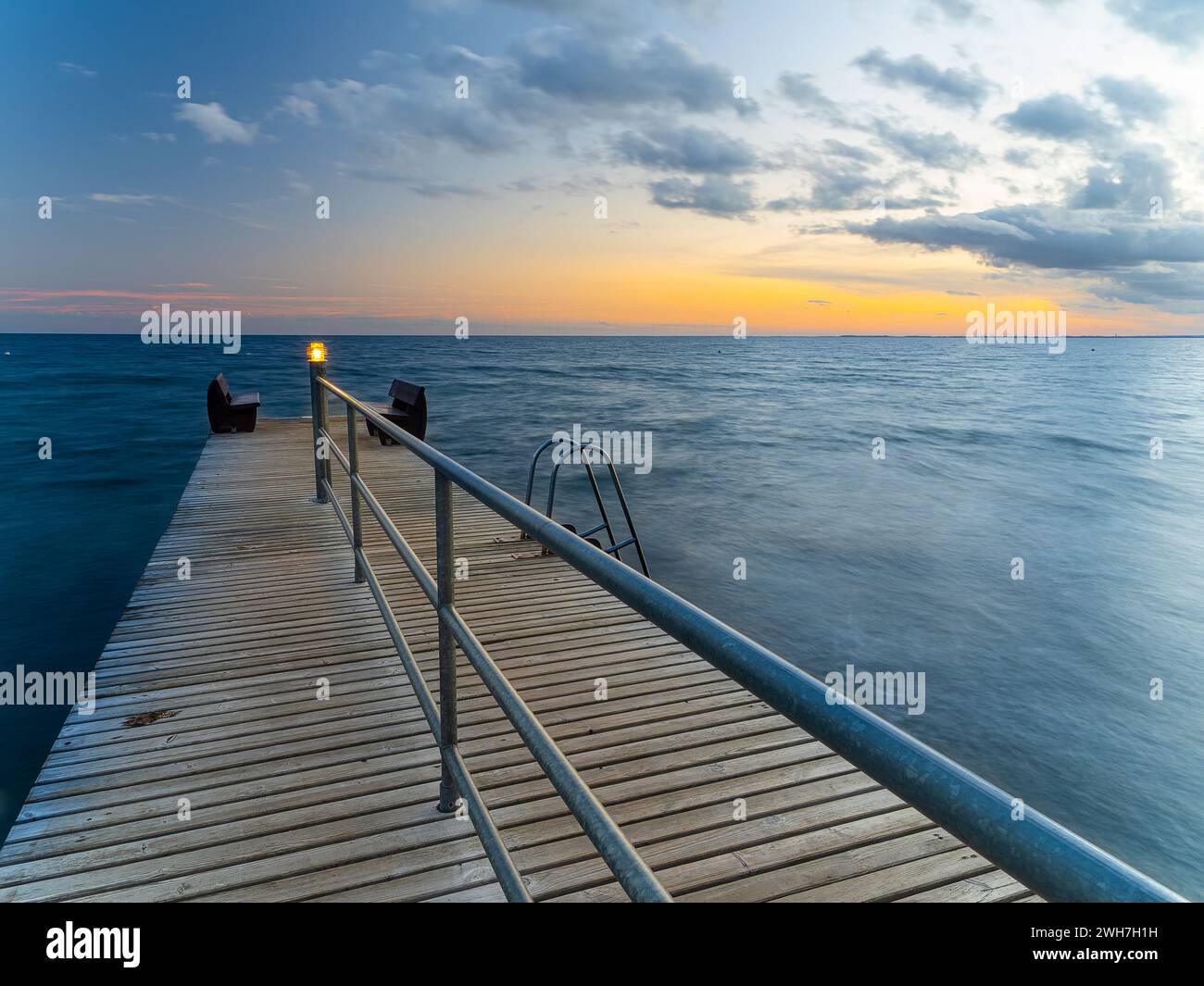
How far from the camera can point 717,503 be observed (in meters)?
Result: 14.5

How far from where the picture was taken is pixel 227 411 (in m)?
12.3

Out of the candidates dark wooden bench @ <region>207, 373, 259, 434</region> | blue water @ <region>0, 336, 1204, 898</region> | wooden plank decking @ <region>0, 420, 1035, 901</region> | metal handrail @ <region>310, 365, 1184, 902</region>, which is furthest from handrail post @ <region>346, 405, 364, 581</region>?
dark wooden bench @ <region>207, 373, 259, 434</region>

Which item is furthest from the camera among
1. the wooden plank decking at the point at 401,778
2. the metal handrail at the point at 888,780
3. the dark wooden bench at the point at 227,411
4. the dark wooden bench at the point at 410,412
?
the dark wooden bench at the point at 227,411

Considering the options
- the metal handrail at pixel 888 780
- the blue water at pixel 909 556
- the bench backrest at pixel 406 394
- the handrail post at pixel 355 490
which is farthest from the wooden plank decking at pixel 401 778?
the bench backrest at pixel 406 394

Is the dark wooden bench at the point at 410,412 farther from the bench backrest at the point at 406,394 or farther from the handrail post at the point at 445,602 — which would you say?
the handrail post at the point at 445,602

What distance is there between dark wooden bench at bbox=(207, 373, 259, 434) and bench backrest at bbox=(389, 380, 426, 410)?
2.32m

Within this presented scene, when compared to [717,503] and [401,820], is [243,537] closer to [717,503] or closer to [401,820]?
[401,820]

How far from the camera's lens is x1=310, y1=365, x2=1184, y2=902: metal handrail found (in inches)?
22.9

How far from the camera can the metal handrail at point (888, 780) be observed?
581 mm

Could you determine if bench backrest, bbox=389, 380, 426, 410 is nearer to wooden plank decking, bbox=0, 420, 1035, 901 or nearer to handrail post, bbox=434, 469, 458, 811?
wooden plank decking, bbox=0, 420, 1035, 901

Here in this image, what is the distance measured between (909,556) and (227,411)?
1138cm

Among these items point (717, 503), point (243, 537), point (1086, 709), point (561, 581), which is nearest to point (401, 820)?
point (561, 581)

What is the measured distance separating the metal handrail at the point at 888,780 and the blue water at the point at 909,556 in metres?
5.33

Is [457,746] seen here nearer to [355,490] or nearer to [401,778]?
[401,778]
